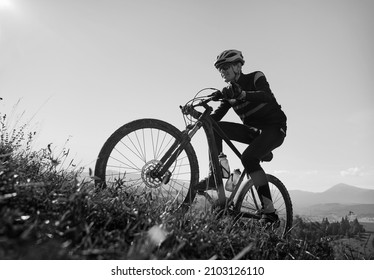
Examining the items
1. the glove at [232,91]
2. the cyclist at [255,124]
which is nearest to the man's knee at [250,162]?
the cyclist at [255,124]

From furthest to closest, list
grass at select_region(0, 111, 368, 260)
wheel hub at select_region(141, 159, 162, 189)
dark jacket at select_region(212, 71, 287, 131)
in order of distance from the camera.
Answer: dark jacket at select_region(212, 71, 287, 131), wheel hub at select_region(141, 159, 162, 189), grass at select_region(0, 111, 368, 260)

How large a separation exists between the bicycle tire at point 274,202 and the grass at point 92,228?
1.36 metres

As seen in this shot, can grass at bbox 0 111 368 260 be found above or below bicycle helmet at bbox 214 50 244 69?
below

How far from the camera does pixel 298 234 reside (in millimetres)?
4617

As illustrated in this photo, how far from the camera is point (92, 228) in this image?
2191 mm

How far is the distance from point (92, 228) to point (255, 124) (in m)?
3.69

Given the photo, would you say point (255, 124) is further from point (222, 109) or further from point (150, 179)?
point (150, 179)

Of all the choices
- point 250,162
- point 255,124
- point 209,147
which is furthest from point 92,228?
point 255,124

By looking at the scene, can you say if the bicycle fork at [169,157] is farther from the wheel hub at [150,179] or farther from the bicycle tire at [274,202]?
the bicycle tire at [274,202]

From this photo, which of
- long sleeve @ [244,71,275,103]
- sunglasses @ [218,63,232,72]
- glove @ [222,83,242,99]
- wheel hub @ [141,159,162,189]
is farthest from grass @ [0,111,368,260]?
sunglasses @ [218,63,232,72]

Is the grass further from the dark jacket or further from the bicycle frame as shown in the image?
the dark jacket

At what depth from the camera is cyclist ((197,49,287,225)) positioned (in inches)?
192

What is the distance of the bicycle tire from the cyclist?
0.19 m
